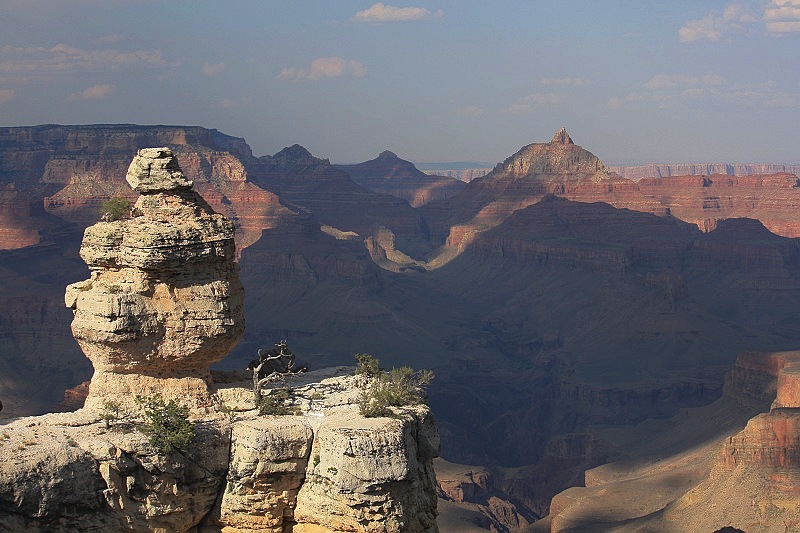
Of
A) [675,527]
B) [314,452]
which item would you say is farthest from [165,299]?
[675,527]

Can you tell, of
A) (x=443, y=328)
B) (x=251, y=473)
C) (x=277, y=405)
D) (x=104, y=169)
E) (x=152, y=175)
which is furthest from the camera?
(x=443, y=328)

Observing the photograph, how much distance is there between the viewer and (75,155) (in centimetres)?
18038

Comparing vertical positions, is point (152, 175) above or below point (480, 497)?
above

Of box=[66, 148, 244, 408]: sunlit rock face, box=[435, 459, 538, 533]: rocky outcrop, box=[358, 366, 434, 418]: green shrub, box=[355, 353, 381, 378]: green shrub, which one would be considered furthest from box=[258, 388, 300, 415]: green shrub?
box=[435, 459, 538, 533]: rocky outcrop

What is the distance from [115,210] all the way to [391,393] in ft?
31.2

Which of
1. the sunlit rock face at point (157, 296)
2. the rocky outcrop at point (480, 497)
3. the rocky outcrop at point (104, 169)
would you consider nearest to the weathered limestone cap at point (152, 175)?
the sunlit rock face at point (157, 296)

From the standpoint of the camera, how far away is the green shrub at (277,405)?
34000mm

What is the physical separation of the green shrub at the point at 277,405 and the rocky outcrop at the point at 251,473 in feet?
1.44

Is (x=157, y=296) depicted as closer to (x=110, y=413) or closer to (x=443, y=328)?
(x=110, y=413)

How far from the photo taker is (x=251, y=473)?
31969mm

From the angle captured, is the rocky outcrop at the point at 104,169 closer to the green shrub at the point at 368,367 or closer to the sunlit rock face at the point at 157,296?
the green shrub at the point at 368,367

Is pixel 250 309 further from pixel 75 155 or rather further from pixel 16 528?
pixel 16 528

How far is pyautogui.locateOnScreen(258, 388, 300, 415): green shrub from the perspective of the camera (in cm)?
3400

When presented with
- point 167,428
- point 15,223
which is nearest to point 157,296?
point 167,428
